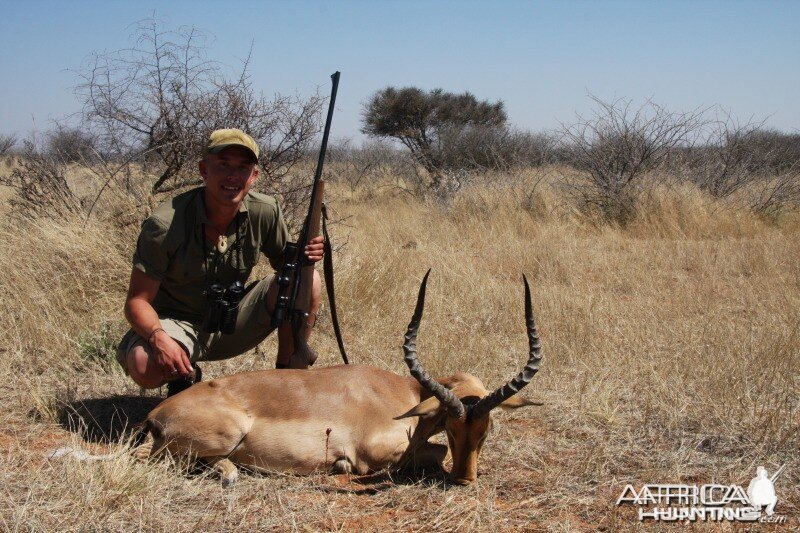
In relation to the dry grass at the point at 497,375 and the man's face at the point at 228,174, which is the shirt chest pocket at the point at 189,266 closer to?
the man's face at the point at 228,174

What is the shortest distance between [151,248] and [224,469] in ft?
4.35

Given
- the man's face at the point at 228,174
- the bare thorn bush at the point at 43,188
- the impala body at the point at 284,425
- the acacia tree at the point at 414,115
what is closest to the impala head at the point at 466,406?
the impala body at the point at 284,425

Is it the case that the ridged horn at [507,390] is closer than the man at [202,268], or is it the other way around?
the ridged horn at [507,390]

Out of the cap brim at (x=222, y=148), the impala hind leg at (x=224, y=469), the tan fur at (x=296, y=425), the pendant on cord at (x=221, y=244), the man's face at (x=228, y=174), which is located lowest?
the impala hind leg at (x=224, y=469)

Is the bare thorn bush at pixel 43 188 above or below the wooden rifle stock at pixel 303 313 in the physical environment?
above

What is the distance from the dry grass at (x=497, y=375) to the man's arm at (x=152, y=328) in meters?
0.59

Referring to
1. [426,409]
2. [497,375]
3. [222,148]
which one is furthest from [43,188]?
[426,409]

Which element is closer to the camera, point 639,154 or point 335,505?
point 335,505

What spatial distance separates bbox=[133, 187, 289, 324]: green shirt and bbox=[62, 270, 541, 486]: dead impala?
2.58 feet

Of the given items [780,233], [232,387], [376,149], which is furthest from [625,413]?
[376,149]

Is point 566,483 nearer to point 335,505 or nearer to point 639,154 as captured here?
point 335,505

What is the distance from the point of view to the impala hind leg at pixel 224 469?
12.4ft

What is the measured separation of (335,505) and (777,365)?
334cm

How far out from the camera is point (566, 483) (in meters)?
3.78
